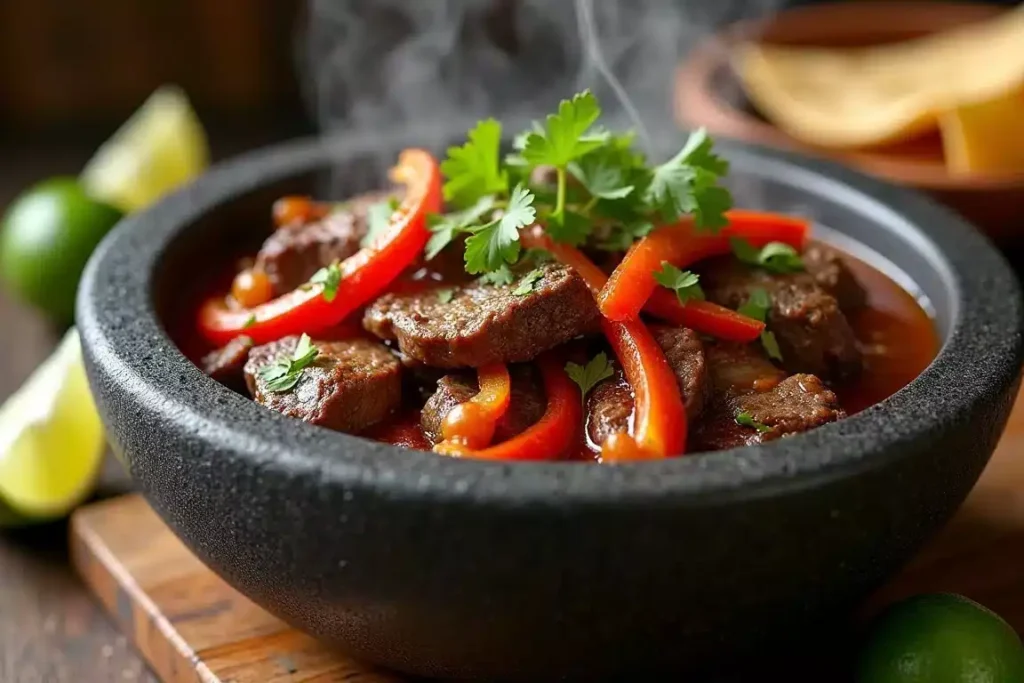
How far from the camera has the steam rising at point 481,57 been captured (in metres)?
4.27

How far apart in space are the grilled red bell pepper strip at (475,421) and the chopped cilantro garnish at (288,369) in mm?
304

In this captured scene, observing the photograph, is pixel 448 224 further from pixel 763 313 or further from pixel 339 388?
pixel 763 313

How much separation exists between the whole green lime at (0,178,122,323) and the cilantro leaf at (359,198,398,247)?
4.21 ft

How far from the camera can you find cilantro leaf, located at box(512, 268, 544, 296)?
2273 millimetres

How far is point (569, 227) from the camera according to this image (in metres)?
2.44

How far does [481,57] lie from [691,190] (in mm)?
2746

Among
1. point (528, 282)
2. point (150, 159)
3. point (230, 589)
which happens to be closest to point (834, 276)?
point (528, 282)

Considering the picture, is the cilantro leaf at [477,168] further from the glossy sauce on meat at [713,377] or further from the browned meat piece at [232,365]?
the browned meat piece at [232,365]

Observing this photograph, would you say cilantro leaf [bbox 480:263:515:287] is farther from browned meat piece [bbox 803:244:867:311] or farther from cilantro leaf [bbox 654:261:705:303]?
browned meat piece [bbox 803:244:867:311]

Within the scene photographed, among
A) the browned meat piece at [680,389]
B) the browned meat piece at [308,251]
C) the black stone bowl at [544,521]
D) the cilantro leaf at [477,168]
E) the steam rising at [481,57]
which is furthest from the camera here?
the steam rising at [481,57]

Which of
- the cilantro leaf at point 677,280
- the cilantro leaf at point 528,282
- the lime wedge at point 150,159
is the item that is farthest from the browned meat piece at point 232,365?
the lime wedge at point 150,159

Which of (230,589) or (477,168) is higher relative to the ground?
(477,168)

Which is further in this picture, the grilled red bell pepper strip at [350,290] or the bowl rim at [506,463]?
the grilled red bell pepper strip at [350,290]

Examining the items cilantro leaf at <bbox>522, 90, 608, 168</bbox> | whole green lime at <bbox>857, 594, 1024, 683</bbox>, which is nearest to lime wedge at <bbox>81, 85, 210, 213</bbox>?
cilantro leaf at <bbox>522, 90, 608, 168</bbox>
